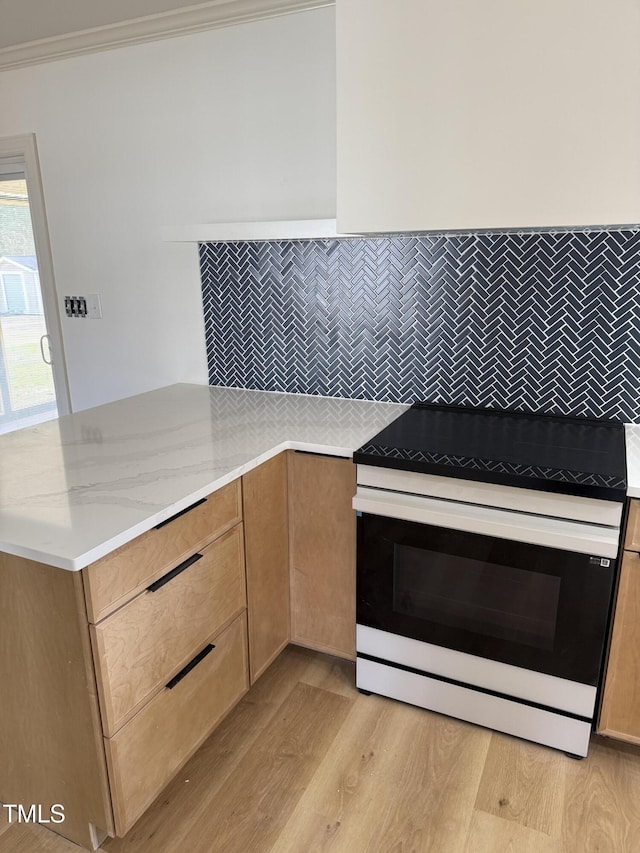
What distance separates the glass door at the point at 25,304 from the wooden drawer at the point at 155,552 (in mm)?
1744

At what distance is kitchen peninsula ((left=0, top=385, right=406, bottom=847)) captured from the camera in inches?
48.6

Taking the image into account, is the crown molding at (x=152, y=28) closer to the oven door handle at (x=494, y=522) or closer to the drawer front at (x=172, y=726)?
the oven door handle at (x=494, y=522)

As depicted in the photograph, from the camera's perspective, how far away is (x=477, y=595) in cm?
166

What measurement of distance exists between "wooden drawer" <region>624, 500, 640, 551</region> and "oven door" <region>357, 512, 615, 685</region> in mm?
68

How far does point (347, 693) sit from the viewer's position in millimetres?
1940

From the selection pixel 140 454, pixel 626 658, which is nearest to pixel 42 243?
pixel 140 454

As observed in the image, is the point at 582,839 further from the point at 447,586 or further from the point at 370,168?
the point at 370,168

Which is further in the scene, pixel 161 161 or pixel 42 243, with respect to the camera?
pixel 42 243

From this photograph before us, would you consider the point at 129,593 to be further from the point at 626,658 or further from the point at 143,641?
the point at 626,658

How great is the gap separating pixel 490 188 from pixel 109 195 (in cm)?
177

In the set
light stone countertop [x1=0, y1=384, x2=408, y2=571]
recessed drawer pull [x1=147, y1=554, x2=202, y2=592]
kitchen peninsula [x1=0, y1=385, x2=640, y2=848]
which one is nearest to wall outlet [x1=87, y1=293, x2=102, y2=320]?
light stone countertop [x1=0, y1=384, x2=408, y2=571]

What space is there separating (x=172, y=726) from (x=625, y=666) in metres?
1.19

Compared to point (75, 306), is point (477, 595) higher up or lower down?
lower down

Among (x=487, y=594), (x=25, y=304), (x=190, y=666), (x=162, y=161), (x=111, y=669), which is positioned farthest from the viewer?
(x=25, y=304)
